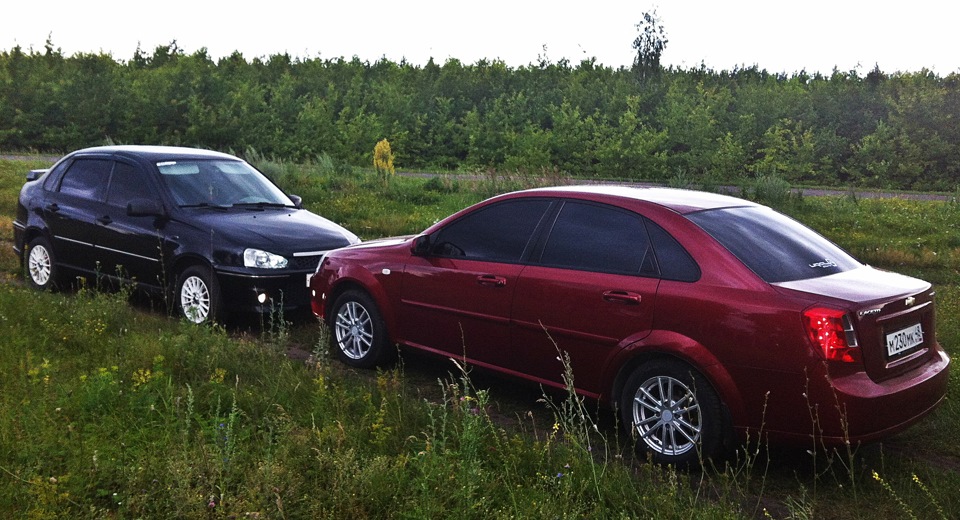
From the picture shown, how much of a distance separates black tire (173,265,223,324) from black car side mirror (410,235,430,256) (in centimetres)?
239

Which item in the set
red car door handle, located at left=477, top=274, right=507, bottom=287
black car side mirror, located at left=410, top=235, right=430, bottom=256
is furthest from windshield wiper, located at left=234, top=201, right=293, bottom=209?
red car door handle, located at left=477, top=274, right=507, bottom=287

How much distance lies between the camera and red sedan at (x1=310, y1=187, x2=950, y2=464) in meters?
4.81

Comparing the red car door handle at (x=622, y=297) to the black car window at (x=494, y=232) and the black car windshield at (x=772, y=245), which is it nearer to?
the black car windshield at (x=772, y=245)

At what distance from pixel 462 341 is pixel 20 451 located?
9.46ft

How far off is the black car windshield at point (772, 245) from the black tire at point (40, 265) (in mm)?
7634

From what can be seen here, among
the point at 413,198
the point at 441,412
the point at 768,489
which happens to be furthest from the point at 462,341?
the point at 413,198

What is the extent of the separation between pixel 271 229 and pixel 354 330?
6.61 feet

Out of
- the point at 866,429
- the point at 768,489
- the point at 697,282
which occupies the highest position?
the point at 697,282

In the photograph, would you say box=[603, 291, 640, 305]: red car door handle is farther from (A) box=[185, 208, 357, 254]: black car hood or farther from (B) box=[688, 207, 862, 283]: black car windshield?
(A) box=[185, 208, 357, 254]: black car hood

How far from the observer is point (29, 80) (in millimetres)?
39000

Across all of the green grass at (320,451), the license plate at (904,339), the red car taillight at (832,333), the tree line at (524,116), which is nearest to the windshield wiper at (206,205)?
the green grass at (320,451)

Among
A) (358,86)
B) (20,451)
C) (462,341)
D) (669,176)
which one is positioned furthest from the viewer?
(358,86)

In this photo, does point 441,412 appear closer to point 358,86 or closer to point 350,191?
point 350,191

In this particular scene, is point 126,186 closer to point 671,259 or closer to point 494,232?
point 494,232
